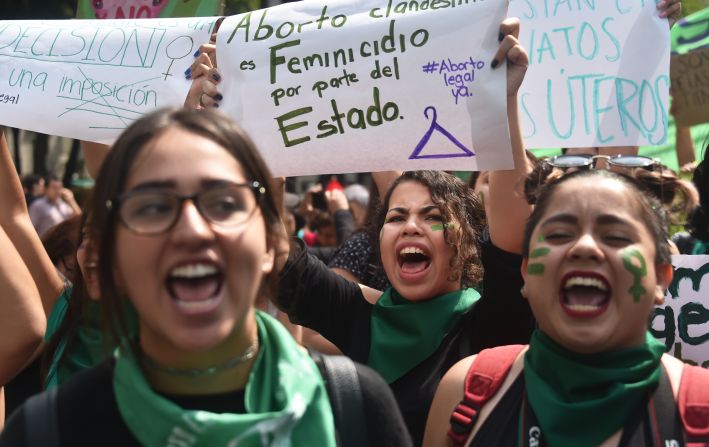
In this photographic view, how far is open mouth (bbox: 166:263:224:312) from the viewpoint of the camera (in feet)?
5.44

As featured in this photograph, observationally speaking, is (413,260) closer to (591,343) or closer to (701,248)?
(701,248)

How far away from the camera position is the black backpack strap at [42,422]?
1611 mm

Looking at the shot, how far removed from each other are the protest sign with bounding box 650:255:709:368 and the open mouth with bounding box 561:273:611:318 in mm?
876

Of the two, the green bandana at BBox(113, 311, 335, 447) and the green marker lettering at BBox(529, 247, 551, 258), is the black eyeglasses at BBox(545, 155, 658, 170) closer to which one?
the green marker lettering at BBox(529, 247, 551, 258)

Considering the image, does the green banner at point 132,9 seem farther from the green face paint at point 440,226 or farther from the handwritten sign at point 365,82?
the green face paint at point 440,226

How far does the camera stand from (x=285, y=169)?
10.8 ft

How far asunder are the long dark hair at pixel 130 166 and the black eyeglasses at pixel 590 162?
100 cm

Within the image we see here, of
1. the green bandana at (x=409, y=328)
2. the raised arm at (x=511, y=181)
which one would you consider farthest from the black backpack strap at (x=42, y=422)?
the raised arm at (x=511, y=181)

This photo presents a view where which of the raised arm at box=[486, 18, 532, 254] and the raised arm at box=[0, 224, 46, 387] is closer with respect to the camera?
the raised arm at box=[0, 224, 46, 387]

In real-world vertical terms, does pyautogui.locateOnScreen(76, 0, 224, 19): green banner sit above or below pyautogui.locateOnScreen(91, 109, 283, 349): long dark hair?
above

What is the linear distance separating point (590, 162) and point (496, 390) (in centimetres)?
71

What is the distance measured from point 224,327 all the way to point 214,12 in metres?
2.76

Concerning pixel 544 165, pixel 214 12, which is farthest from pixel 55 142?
pixel 544 165

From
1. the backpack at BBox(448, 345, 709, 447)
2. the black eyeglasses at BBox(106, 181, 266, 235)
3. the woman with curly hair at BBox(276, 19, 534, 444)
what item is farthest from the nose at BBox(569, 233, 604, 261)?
the black eyeglasses at BBox(106, 181, 266, 235)
